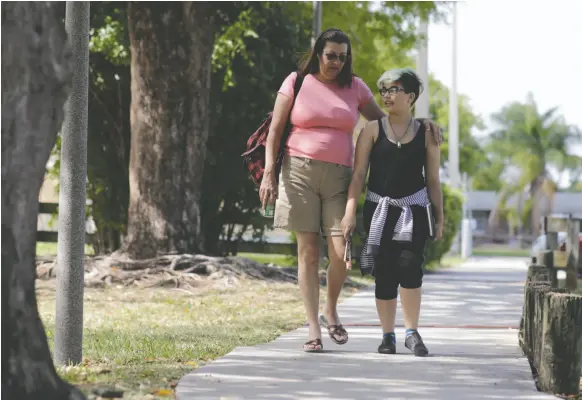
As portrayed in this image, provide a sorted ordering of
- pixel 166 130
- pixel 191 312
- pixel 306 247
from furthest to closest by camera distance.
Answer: pixel 166 130 < pixel 191 312 < pixel 306 247

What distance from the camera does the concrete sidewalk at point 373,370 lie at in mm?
6297

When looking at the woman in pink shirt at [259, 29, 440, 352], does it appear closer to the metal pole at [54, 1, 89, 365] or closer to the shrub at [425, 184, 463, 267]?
the metal pole at [54, 1, 89, 365]

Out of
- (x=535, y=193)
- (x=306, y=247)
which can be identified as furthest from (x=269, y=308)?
(x=535, y=193)

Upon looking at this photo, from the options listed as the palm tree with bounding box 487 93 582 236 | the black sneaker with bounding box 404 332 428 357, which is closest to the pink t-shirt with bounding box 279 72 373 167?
the black sneaker with bounding box 404 332 428 357

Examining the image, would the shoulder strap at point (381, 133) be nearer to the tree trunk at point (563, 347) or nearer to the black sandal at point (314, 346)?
the black sandal at point (314, 346)

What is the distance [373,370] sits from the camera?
23.6 feet

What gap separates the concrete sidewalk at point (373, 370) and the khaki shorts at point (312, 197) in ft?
2.76

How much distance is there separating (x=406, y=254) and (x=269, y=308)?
188 inches

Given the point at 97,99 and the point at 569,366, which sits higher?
the point at 97,99

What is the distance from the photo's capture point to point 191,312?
11992 mm

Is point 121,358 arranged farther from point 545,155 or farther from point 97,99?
point 545,155

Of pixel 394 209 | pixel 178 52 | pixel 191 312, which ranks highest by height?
pixel 178 52

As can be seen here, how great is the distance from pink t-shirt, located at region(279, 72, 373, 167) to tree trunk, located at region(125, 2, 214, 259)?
8.73 meters

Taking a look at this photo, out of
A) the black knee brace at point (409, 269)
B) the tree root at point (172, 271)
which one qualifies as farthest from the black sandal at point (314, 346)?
the tree root at point (172, 271)
